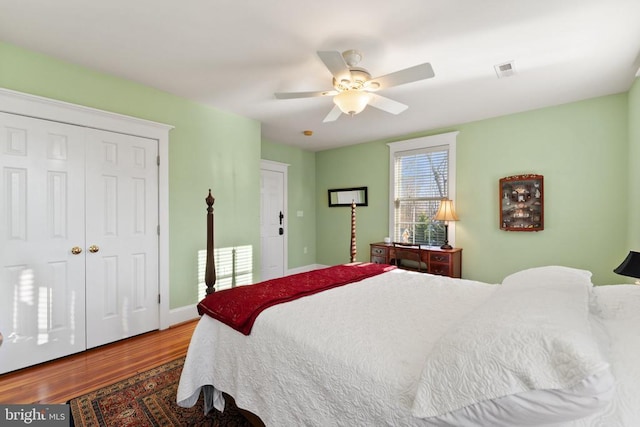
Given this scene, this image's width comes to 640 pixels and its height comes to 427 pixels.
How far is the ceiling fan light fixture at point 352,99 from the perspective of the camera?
2.43 meters

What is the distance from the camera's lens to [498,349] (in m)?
0.91

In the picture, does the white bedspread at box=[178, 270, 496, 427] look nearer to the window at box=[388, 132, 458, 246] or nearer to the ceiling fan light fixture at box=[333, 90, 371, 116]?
the ceiling fan light fixture at box=[333, 90, 371, 116]

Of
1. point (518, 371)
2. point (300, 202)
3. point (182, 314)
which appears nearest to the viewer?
point (518, 371)

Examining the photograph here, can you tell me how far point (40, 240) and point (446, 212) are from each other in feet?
14.2

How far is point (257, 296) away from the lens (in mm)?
1836

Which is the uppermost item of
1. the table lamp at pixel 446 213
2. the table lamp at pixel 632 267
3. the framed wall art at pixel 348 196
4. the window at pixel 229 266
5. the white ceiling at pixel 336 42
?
the white ceiling at pixel 336 42

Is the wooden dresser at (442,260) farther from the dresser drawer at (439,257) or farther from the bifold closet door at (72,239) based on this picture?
the bifold closet door at (72,239)

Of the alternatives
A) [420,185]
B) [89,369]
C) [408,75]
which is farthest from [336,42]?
[89,369]

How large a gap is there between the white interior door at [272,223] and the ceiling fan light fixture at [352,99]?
282 cm

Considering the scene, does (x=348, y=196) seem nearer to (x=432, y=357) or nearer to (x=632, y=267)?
(x=632, y=267)

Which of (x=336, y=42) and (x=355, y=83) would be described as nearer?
(x=336, y=42)

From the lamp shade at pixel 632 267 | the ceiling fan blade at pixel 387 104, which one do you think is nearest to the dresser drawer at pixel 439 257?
the lamp shade at pixel 632 267

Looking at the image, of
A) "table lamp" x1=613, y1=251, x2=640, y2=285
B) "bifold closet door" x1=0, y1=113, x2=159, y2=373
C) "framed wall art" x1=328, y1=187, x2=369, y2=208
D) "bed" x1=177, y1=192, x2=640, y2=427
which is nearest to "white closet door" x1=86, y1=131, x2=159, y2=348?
"bifold closet door" x1=0, y1=113, x2=159, y2=373

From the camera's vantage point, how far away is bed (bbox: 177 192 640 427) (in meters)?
0.82
